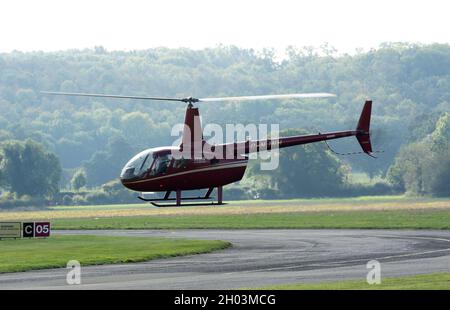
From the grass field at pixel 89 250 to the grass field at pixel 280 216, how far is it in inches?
758

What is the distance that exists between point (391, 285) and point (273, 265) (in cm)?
1178

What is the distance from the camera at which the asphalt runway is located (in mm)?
43188

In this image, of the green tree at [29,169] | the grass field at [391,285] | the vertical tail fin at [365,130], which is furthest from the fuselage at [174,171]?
the green tree at [29,169]

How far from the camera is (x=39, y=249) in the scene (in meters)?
64.6

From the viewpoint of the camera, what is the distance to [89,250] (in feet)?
205

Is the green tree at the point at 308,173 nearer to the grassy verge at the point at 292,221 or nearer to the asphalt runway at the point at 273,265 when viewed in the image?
the grassy verge at the point at 292,221

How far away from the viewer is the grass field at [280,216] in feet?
291

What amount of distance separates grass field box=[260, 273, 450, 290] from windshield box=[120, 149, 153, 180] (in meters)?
18.3
